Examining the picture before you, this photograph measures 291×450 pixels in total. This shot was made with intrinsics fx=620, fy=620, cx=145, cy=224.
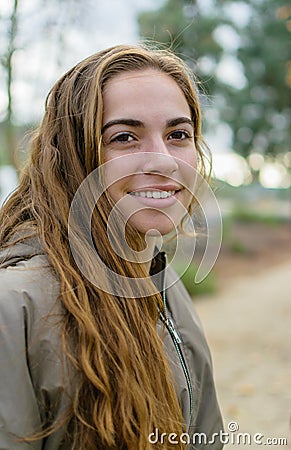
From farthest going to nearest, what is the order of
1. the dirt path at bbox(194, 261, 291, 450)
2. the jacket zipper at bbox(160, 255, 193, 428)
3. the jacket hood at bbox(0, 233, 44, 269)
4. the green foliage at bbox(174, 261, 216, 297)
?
the green foliage at bbox(174, 261, 216, 297) → the dirt path at bbox(194, 261, 291, 450) → the jacket zipper at bbox(160, 255, 193, 428) → the jacket hood at bbox(0, 233, 44, 269)

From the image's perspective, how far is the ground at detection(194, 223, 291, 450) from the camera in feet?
14.9

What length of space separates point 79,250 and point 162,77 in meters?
0.56

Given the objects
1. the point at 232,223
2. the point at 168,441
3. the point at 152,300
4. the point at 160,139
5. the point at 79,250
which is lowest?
the point at 168,441

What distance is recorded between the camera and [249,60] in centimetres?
1914

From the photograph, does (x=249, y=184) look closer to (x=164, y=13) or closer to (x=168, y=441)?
(x=164, y=13)

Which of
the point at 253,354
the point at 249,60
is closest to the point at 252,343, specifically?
the point at 253,354

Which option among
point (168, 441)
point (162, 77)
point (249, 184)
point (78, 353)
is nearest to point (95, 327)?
point (78, 353)

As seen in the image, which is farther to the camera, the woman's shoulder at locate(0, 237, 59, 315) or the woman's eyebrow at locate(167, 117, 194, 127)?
the woman's eyebrow at locate(167, 117, 194, 127)

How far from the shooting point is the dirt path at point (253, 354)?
4504 mm

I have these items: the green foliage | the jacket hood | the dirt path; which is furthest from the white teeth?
the green foliage

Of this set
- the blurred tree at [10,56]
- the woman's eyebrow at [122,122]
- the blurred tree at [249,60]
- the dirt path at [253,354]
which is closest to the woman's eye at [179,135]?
the woman's eyebrow at [122,122]

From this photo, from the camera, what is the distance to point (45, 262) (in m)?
1.49

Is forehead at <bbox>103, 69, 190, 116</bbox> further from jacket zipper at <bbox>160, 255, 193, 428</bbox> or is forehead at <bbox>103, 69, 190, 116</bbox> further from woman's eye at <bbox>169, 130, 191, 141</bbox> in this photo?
jacket zipper at <bbox>160, 255, 193, 428</bbox>

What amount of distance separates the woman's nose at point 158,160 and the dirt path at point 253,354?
2712mm
